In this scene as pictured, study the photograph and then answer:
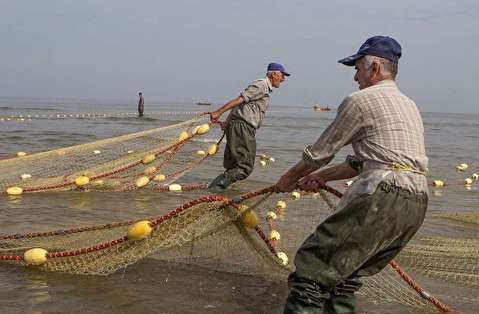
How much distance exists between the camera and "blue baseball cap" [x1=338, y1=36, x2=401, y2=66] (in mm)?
2736

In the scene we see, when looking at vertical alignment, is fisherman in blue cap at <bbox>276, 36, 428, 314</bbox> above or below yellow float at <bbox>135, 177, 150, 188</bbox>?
above

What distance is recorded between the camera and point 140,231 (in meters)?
3.57

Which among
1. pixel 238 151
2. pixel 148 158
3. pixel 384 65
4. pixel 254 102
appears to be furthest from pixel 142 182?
pixel 384 65

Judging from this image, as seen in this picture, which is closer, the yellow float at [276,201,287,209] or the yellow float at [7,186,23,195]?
the yellow float at [276,201,287,209]

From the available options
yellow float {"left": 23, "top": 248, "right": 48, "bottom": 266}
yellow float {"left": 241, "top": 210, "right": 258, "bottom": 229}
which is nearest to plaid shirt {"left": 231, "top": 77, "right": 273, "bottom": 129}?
yellow float {"left": 241, "top": 210, "right": 258, "bottom": 229}

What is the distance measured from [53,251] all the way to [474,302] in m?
3.10

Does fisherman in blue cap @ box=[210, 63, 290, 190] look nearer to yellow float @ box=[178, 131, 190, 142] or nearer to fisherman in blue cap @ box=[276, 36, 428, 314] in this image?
yellow float @ box=[178, 131, 190, 142]

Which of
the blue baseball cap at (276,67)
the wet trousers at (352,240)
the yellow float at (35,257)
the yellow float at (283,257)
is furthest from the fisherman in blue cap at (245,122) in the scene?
the wet trousers at (352,240)

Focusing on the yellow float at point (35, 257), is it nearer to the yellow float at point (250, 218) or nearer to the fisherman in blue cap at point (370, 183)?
the yellow float at point (250, 218)

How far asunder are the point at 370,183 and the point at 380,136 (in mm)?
238

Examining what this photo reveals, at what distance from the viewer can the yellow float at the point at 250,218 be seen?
379cm

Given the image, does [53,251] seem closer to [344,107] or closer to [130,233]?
[130,233]

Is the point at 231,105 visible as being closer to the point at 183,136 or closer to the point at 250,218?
the point at 183,136

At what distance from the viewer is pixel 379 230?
103 inches
